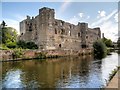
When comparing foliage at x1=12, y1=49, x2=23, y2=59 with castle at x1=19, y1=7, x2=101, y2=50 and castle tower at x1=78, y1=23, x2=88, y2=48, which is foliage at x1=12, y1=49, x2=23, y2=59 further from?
castle tower at x1=78, y1=23, x2=88, y2=48

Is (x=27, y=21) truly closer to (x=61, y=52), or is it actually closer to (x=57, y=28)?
(x=57, y=28)

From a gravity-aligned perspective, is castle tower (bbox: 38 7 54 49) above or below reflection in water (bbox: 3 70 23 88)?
above

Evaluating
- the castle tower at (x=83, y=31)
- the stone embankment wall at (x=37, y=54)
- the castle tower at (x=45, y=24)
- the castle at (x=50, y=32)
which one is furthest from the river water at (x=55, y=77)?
the castle tower at (x=83, y=31)

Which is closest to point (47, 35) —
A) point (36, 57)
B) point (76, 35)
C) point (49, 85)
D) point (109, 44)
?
point (36, 57)

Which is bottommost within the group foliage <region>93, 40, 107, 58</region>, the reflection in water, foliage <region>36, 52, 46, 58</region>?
the reflection in water

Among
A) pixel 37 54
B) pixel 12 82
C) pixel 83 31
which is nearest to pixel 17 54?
pixel 37 54

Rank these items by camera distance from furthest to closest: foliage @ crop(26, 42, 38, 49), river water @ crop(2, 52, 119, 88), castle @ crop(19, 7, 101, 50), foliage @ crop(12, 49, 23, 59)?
castle @ crop(19, 7, 101, 50) < foliage @ crop(26, 42, 38, 49) < foliage @ crop(12, 49, 23, 59) < river water @ crop(2, 52, 119, 88)

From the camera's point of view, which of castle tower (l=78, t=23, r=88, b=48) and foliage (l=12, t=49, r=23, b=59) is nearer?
foliage (l=12, t=49, r=23, b=59)

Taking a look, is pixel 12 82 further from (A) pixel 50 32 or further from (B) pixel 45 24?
(A) pixel 50 32

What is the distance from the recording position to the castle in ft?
130

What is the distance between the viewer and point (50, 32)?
40.2m

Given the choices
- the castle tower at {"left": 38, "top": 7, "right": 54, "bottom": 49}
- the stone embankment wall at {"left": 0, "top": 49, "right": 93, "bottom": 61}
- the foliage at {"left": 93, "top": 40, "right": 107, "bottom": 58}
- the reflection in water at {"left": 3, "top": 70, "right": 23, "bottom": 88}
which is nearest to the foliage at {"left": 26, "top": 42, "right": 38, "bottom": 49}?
the castle tower at {"left": 38, "top": 7, "right": 54, "bottom": 49}

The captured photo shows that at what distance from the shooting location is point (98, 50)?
43.5 m

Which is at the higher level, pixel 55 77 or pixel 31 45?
pixel 31 45
